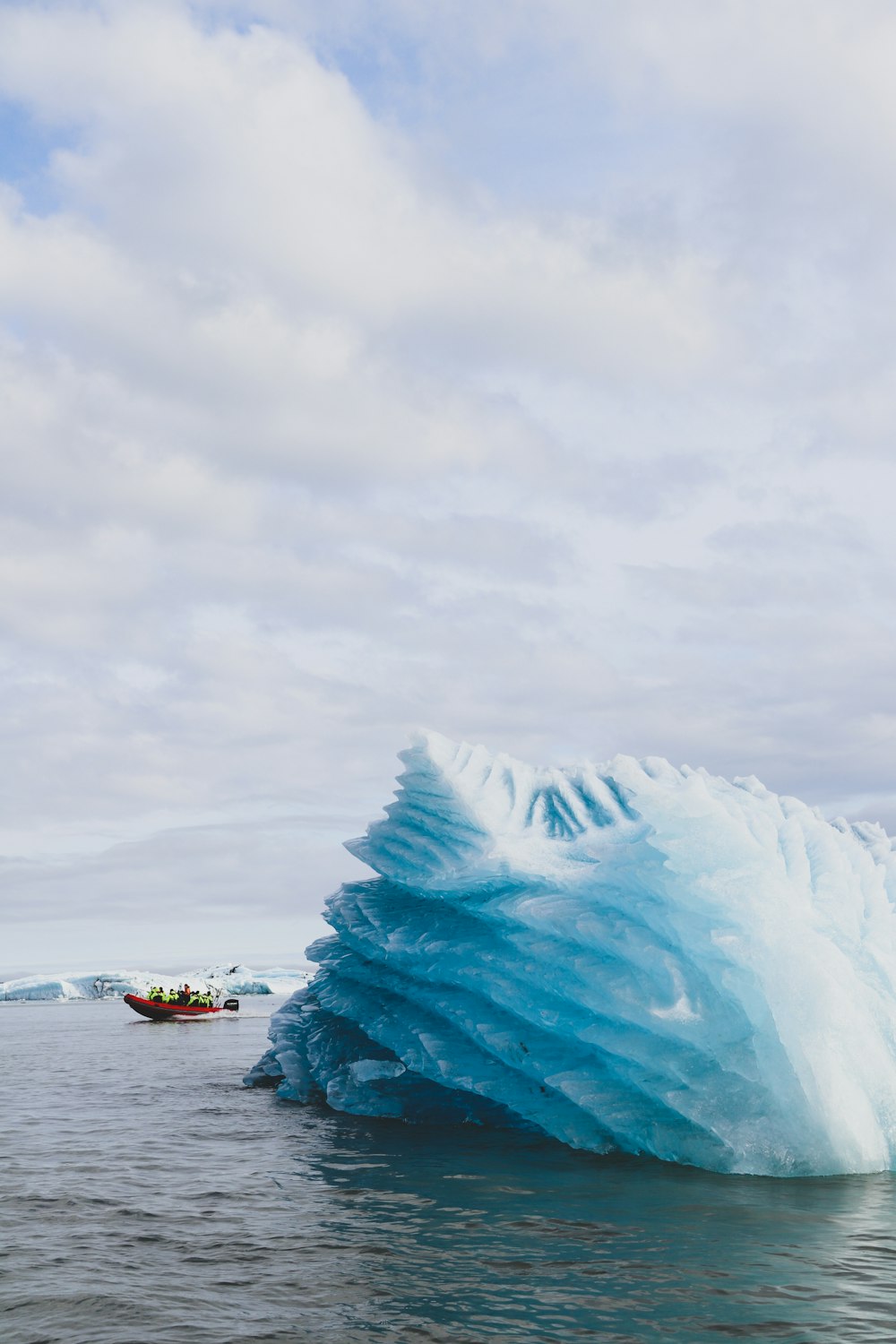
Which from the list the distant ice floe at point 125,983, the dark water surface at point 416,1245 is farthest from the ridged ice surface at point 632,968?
the distant ice floe at point 125,983

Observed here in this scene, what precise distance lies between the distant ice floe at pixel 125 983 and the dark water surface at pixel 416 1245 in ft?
236

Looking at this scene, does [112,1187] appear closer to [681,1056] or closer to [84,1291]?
[84,1291]

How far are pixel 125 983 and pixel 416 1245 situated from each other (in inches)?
3278

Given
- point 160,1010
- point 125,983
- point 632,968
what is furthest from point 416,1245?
point 125,983

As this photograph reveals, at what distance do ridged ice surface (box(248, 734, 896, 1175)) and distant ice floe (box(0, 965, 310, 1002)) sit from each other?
71272 millimetres

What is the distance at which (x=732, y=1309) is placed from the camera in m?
6.66

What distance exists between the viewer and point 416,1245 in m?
8.18

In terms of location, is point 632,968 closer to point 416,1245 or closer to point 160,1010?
point 416,1245

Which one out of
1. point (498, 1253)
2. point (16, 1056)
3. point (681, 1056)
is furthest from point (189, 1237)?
point (16, 1056)

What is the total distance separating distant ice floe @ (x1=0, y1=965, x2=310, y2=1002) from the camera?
84375 mm

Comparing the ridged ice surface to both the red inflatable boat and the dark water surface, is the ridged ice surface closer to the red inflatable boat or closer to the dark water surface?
the dark water surface

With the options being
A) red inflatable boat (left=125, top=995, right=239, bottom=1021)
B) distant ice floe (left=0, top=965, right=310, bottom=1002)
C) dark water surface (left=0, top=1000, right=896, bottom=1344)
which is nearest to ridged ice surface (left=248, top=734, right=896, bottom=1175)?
dark water surface (left=0, top=1000, right=896, bottom=1344)

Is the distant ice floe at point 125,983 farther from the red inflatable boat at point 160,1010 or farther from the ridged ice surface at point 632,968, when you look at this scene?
the ridged ice surface at point 632,968

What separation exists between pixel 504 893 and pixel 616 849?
1.43 metres
